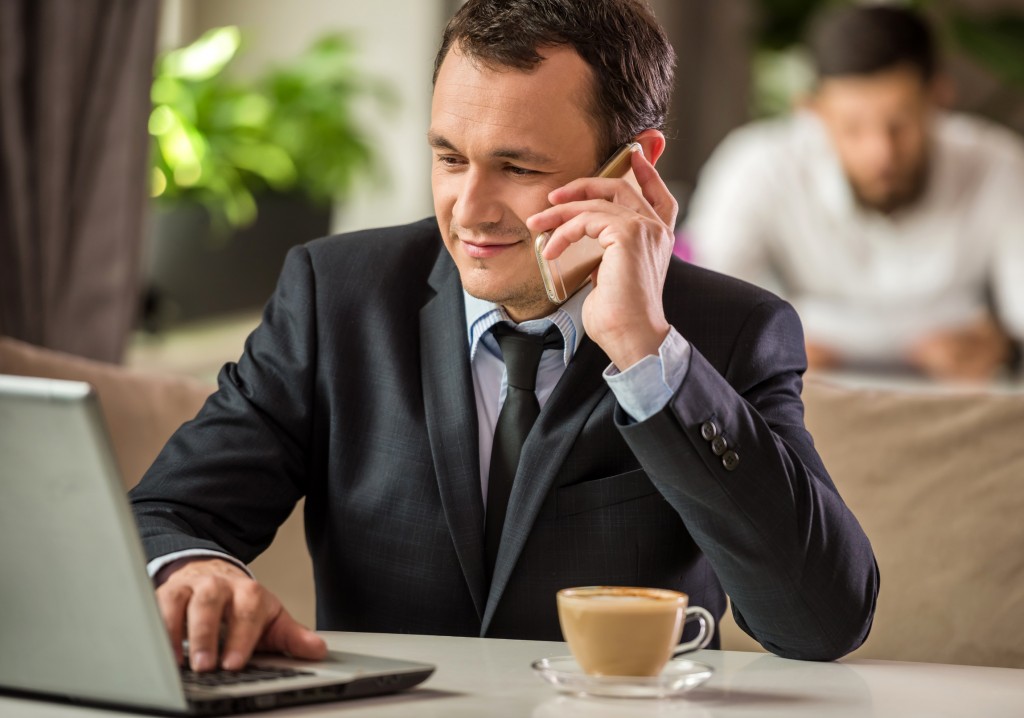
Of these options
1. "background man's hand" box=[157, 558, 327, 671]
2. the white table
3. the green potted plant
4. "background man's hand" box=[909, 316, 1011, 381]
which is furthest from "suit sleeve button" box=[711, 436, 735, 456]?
"background man's hand" box=[909, 316, 1011, 381]

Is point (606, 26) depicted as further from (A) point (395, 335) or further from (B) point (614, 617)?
(B) point (614, 617)

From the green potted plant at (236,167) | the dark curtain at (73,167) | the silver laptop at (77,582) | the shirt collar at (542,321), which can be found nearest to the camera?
the silver laptop at (77,582)

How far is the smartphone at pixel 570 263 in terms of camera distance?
4.80ft

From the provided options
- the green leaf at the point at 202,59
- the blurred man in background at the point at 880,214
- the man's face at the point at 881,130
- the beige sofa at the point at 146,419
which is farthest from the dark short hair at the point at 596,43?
the man's face at the point at 881,130

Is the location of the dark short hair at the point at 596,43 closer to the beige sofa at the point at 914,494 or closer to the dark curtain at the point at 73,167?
the beige sofa at the point at 914,494

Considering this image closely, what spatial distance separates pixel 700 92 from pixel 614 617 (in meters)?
5.81

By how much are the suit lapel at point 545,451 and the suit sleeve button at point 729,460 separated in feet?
0.80

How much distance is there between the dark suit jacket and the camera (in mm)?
1356

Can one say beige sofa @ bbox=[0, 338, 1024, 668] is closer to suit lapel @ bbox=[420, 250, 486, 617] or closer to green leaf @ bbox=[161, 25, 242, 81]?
suit lapel @ bbox=[420, 250, 486, 617]

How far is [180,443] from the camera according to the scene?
1562 mm

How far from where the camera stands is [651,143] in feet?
5.37

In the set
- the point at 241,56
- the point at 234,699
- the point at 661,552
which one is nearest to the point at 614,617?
the point at 234,699

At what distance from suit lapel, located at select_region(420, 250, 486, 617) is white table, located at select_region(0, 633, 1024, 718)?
0.19m

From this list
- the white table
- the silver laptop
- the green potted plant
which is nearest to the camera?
the silver laptop
